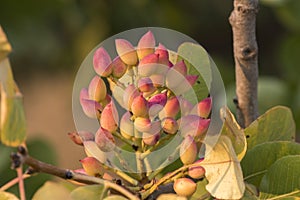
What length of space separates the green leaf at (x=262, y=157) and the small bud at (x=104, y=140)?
18 cm

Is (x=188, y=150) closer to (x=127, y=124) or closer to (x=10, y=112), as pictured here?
(x=127, y=124)

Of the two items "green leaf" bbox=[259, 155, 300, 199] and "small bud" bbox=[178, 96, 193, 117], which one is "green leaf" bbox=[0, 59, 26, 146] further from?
"green leaf" bbox=[259, 155, 300, 199]

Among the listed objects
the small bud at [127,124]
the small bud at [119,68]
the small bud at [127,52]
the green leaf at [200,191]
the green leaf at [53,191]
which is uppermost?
the small bud at [127,52]

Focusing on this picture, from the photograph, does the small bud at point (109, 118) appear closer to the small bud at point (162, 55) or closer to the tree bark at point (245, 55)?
the small bud at point (162, 55)

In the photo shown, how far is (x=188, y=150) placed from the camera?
86 centimetres

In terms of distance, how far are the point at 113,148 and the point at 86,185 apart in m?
0.08

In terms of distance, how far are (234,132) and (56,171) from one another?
0.21 m

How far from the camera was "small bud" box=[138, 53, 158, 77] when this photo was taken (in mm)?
878

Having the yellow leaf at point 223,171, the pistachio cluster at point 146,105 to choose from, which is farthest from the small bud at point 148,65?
the yellow leaf at point 223,171

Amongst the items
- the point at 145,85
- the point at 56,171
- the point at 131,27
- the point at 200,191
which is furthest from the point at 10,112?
the point at 131,27

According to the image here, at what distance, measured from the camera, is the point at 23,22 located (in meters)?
2.25

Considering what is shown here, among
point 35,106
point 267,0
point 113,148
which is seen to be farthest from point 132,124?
point 35,106

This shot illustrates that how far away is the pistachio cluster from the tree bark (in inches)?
4.8

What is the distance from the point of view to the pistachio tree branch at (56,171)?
2.46 ft
